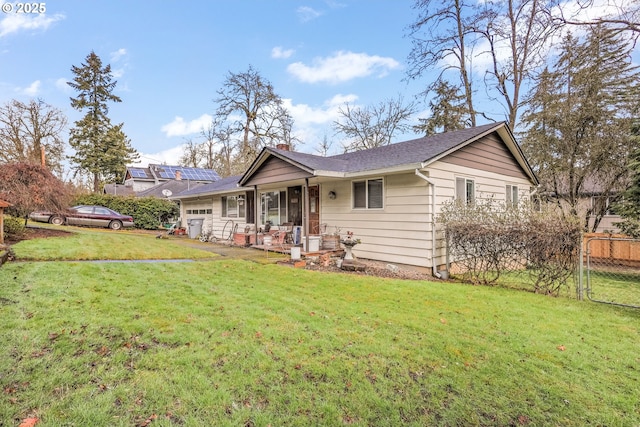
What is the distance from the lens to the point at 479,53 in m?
17.8

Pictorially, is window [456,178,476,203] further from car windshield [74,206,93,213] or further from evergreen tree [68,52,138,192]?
evergreen tree [68,52,138,192]

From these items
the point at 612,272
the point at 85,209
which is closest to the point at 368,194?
the point at 612,272

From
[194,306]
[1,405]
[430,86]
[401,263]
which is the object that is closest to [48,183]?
[194,306]

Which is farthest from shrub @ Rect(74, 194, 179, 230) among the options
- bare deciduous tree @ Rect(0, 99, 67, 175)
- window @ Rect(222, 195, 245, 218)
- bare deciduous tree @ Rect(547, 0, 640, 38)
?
bare deciduous tree @ Rect(547, 0, 640, 38)

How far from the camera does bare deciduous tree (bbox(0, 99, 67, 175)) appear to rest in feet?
74.0

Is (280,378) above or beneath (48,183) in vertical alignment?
beneath

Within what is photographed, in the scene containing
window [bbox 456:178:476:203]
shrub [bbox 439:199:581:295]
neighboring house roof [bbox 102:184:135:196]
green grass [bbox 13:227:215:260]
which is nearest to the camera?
shrub [bbox 439:199:581:295]

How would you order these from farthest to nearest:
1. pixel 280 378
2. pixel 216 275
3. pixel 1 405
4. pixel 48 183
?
pixel 48 183 → pixel 216 275 → pixel 280 378 → pixel 1 405

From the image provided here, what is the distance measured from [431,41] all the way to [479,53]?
2829 millimetres

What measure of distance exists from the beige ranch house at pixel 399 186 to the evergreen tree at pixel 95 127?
89.2 ft

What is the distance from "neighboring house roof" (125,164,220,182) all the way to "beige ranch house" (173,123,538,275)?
23.1 m

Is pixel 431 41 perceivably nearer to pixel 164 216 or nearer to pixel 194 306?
pixel 194 306

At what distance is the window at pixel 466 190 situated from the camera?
9.21 meters

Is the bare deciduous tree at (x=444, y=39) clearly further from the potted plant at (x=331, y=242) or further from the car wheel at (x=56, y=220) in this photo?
the car wheel at (x=56, y=220)
